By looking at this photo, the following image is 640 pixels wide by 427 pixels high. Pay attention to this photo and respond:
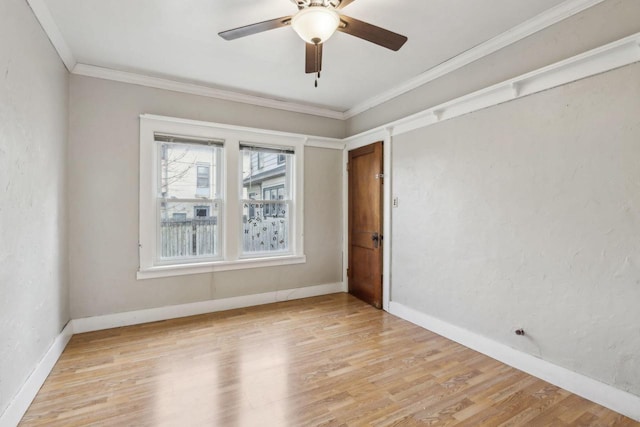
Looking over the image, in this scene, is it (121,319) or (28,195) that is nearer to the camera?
(28,195)

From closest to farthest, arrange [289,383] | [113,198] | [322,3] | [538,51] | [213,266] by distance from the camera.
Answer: [322,3]
[289,383]
[538,51]
[113,198]
[213,266]

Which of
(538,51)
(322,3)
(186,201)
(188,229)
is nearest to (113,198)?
(186,201)

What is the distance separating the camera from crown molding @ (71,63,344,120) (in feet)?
10.3

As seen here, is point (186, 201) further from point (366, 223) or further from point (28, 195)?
point (366, 223)

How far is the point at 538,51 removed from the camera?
2391 millimetres

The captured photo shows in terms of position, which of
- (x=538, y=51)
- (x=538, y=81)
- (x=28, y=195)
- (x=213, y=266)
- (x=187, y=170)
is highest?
→ (x=538, y=51)

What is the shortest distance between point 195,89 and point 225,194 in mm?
1276

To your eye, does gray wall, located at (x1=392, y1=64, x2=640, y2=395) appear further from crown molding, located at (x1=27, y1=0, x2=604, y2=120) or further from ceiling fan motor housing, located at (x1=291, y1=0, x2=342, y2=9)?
ceiling fan motor housing, located at (x1=291, y1=0, x2=342, y2=9)

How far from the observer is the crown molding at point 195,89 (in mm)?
3141

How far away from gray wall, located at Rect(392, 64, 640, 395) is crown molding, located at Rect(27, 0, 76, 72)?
3.37 meters

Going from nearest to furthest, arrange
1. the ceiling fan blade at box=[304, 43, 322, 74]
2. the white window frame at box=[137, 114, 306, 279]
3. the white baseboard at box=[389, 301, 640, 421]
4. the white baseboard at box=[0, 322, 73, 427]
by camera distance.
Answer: the white baseboard at box=[0, 322, 73, 427] → the white baseboard at box=[389, 301, 640, 421] → the ceiling fan blade at box=[304, 43, 322, 74] → the white window frame at box=[137, 114, 306, 279]

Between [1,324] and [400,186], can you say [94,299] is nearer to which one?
[1,324]

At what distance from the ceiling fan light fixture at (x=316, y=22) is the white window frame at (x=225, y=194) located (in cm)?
211

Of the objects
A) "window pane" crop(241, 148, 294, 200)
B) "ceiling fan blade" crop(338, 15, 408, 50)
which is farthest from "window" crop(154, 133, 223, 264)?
"ceiling fan blade" crop(338, 15, 408, 50)
